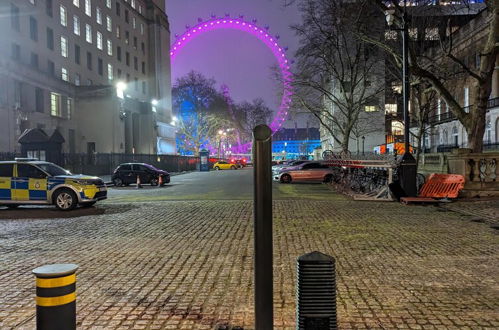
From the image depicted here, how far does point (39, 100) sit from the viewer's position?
4159 cm

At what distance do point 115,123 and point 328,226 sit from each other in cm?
4140

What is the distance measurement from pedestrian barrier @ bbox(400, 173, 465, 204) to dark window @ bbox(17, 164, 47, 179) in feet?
Result: 41.0

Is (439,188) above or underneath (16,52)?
underneath

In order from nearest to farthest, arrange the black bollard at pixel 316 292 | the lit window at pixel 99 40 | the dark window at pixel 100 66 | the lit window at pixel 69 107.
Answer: the black bollard at pixel 316 292 < the lit window at pixel 69 107 < the lit window at pixel 99 40 < the dark window at pixel 100 66

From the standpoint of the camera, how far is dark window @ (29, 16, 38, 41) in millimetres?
41938

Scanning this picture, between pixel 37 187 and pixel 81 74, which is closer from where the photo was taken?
pixel 37 187

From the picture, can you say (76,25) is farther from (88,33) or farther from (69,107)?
(69,107)

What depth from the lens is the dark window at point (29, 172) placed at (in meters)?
14.2

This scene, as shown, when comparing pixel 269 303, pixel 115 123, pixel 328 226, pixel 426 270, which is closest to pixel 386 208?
pixel 328 226

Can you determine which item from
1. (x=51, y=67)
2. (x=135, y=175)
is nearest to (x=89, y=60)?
(x=51, y=67)

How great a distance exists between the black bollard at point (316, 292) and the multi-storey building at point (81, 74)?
125ft

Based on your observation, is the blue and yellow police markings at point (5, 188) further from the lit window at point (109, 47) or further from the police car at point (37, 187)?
the lit window at point (109, 47)

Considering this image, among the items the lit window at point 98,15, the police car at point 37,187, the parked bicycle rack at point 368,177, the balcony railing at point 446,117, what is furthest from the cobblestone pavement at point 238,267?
the lit window at point 98,15

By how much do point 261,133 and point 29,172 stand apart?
13302 mm
